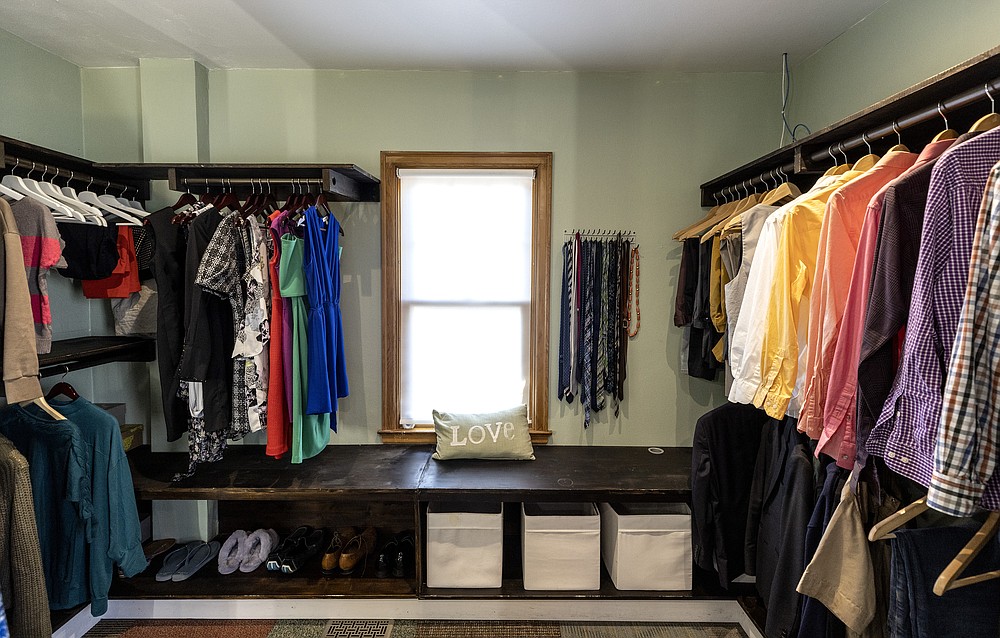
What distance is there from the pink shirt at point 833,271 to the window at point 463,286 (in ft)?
4.89

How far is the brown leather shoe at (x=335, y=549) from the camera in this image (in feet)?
8.76

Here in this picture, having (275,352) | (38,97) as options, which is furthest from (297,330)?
(38,97)

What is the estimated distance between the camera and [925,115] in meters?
1.54

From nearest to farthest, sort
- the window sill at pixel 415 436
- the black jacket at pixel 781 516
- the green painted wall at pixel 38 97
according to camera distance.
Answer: the black jacket at pixel 781 516, the green painted wall at pixel 38 97, the window sill at pixel 415 436

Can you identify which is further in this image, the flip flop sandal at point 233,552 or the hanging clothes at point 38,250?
the flip flop sandal at point 233,552

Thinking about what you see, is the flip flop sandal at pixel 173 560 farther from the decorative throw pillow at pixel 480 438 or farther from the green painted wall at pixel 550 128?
the green painted wall at pixel 550 128

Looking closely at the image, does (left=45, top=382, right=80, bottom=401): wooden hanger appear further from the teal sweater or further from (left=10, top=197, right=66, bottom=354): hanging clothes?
(left=10, top=197, right=66, bottom=354): hanging clothes

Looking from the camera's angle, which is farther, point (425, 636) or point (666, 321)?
point (666, 321)

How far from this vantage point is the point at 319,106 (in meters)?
2.94

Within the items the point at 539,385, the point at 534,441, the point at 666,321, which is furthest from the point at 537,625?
the point at 666,321

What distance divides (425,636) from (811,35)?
10.4 ft

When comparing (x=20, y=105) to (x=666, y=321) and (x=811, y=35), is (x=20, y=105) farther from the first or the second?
(x=811, y=35)

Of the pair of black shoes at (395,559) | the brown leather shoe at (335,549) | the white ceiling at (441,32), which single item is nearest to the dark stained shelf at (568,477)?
the pair of black shoes at (395,559)

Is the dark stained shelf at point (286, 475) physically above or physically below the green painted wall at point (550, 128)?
below
